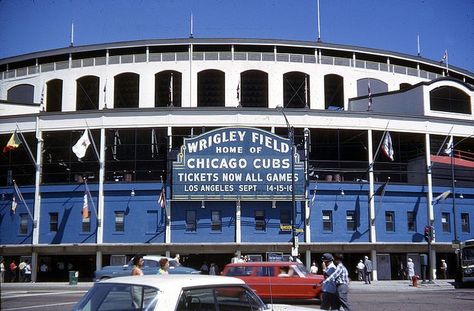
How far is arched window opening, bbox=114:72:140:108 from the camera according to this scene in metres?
46.5

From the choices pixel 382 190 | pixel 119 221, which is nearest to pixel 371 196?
pixel 382 190

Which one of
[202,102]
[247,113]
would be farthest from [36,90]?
[247,113]

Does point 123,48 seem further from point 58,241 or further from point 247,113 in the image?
point 58,241

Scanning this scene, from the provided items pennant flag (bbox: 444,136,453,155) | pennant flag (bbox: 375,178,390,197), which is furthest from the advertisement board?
pennant flag (bbox: 444,136,453,155)

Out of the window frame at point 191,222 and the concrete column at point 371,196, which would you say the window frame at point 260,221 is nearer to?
the window frame at point 191,222

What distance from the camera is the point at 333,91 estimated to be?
160 ft

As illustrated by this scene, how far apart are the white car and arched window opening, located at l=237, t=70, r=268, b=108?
39625 millimetres

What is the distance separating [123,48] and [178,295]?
4179 cm

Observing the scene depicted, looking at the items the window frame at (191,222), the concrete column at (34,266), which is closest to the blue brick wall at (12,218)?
the concrete column at (34,266)

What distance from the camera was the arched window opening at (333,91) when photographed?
156 feet

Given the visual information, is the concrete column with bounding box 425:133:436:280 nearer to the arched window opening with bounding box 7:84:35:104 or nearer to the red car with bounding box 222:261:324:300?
the red car with bounding box 222:261:324:300

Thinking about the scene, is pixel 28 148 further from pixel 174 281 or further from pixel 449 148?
pixel 174 281

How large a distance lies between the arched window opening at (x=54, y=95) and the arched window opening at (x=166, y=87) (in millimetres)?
8534

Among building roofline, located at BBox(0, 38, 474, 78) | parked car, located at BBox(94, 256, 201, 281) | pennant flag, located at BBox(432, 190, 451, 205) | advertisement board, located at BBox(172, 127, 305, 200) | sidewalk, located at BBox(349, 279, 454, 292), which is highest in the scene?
building roofline, located at BBox(0, 38, 474, 78)
